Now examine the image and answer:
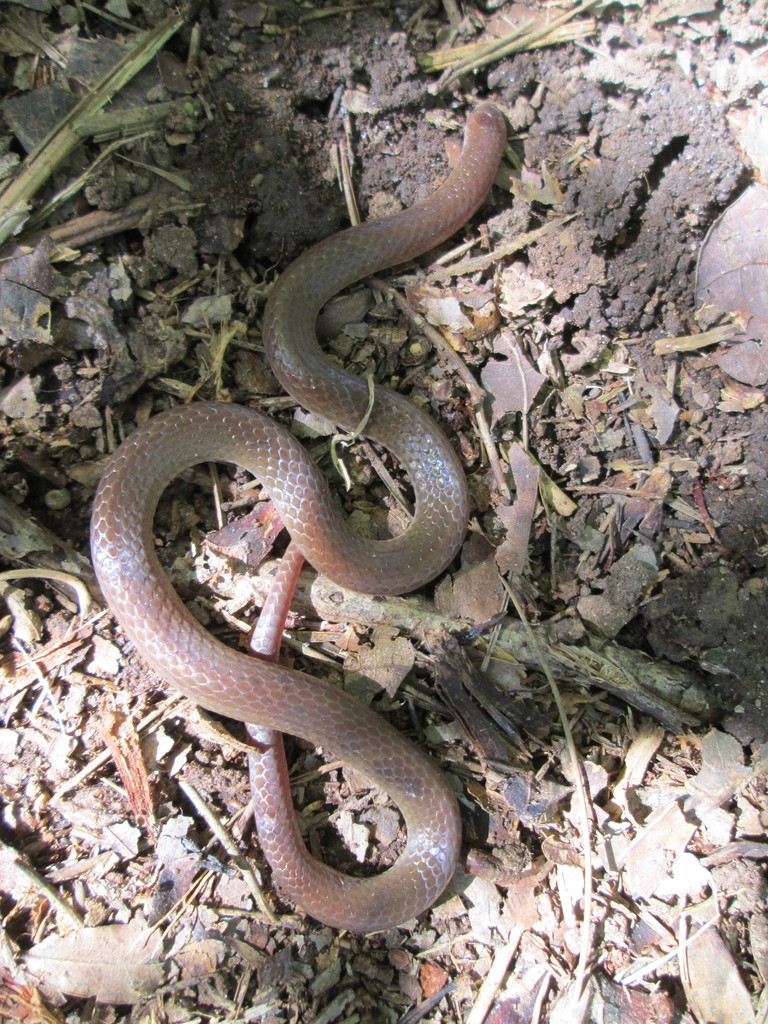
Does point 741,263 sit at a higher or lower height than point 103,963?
higher

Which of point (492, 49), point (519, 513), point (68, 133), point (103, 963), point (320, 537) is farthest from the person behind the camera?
point (492, 49)

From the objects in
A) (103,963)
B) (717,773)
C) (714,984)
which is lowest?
(714,984)

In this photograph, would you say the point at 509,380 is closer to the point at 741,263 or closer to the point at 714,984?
the point at 741,263

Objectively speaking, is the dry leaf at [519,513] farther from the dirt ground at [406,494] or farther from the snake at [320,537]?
the snake at [320,537]

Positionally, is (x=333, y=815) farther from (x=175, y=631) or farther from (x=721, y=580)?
(x=721, y=580)

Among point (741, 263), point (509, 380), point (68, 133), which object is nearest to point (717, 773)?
point (509, 380)

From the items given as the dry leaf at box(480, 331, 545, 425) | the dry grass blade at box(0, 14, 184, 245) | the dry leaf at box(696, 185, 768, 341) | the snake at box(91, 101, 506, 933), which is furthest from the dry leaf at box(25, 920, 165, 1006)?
the dry leaf at box(696, 185, 768, 341)

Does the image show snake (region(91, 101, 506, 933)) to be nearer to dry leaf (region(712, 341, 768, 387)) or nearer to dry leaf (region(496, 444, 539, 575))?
dry leaf (region(496, 444, 539, 575))
